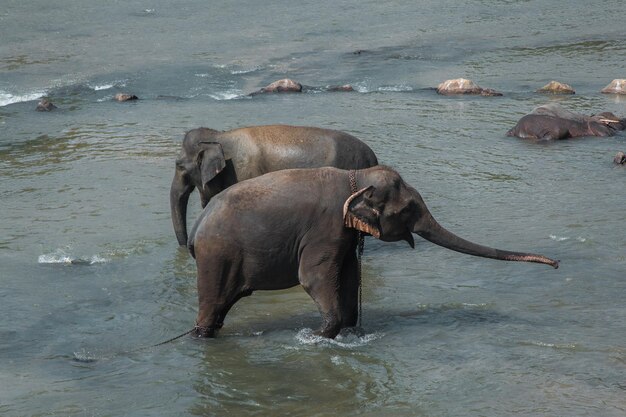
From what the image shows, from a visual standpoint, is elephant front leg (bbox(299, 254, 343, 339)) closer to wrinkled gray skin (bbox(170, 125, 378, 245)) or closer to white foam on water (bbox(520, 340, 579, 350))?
white foam on water (bbox(520, 340, 579, 350))

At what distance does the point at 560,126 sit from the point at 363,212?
9405 millimetres

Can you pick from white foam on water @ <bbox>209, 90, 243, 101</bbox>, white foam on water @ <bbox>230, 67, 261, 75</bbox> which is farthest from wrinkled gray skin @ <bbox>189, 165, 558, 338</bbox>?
white foam on water @ <bbox>230, 67, 261, 75</bbox>

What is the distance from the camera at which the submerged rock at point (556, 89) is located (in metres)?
21.0

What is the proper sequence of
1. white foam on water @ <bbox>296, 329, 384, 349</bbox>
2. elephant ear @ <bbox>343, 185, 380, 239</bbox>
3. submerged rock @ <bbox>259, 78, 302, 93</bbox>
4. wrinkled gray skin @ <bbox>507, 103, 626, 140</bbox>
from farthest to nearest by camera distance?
1. submerged rock @ <bbox>259, 78, 302, 93</bbox>
2. wrinkled gray skin @ <bbox>507, 103, 626, 140</bbox>
3. white foam on water @ <bbox>296, 329, 384, 349</bbox>
4. elephant ear @ <bbox>343, 185, 380, 239</bbox>

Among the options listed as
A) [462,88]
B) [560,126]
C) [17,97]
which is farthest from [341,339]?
[17,97]

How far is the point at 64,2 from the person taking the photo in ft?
124

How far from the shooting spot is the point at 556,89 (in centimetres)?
2114

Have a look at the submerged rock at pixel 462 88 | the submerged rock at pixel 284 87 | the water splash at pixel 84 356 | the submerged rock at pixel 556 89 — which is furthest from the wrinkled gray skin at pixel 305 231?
the submerged rock at pixel 284 87

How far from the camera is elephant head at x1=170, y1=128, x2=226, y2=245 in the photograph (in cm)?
1139

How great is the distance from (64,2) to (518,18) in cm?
1573

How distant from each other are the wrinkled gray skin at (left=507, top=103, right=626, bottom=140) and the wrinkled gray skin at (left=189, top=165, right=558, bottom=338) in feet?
28.7

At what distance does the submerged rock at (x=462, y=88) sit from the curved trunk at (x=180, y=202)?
10436 millimetres

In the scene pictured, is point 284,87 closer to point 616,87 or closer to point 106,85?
point 106,85

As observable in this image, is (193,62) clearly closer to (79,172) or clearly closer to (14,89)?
(14,89)
